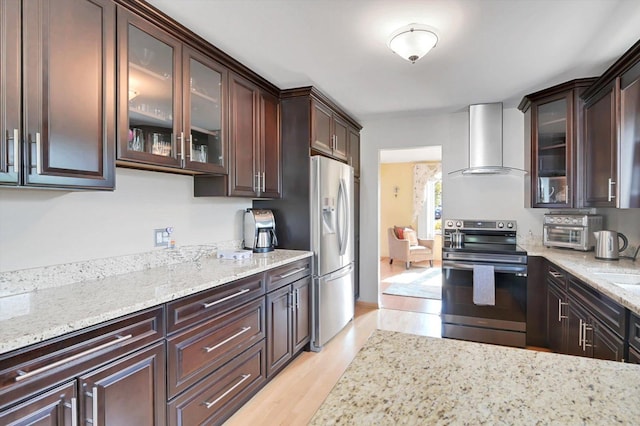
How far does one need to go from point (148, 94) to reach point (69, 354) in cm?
136

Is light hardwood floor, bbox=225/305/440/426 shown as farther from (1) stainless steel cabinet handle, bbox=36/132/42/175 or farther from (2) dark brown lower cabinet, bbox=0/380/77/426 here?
(1) stainless steel cabinet handle, bbox=36/132/42/175

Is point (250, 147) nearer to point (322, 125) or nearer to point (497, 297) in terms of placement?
point (322, 125)

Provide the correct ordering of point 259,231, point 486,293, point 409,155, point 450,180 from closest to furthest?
point 259,231 → point 486,293 → point 450,180 → point 409,155

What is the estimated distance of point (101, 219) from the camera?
196 centimetres

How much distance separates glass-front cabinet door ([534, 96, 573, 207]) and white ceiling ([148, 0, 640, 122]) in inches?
10.1

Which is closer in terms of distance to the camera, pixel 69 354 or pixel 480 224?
pixel 69 354

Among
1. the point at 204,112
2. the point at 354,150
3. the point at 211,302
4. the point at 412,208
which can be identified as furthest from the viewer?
the point at 412,208

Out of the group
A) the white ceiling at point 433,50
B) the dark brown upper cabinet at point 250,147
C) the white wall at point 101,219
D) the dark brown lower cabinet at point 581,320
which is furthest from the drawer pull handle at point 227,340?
the dark brown lower cabinet at point 581,320

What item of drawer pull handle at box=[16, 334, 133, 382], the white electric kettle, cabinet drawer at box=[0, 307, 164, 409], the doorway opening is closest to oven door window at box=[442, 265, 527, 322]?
the white electric kettle

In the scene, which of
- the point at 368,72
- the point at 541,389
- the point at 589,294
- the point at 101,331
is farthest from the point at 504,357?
the point at 368,72

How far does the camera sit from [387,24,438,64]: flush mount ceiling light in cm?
206

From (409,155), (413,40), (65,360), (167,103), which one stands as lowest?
(65,360)

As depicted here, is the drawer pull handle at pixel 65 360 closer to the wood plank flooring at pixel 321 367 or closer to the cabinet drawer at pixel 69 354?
the cabinet drawer at pixel 69 354

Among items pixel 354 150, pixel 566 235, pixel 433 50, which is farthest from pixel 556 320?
pixel 354 150
